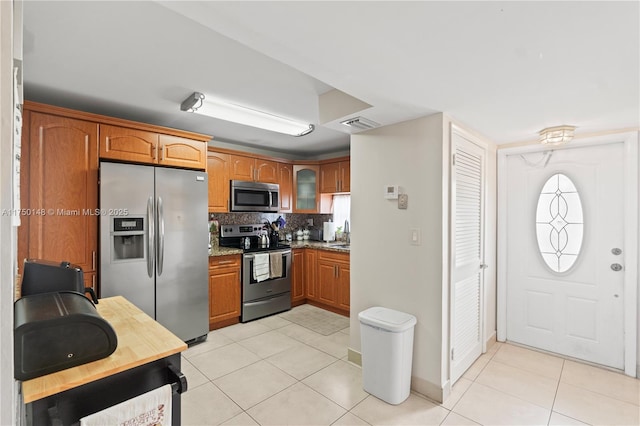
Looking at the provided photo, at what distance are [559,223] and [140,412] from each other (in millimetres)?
3553

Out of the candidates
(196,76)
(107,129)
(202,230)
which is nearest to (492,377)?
(202,230)

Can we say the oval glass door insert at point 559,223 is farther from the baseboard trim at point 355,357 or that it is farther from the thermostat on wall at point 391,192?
the baseboard trim at point 355,357

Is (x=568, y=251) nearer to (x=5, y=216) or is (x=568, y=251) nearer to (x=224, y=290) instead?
(x=224, y=290)

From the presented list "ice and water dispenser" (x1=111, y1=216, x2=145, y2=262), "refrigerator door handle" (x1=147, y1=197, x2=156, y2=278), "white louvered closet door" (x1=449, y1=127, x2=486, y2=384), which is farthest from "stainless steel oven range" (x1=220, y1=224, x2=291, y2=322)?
"white louvered closet door" (x1=449, y1=127, x2=486, y2=384)

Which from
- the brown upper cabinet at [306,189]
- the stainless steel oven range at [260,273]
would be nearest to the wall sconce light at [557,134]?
the brown upper cabinet at [306,189]

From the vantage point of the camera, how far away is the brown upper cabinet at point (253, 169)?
4.11 metres

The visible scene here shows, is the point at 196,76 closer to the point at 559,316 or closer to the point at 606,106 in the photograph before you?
the point at 606,106

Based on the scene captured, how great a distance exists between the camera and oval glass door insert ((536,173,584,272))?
9.44 ft

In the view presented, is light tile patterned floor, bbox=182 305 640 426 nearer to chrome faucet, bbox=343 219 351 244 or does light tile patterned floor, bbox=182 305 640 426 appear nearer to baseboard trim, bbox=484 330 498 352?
baseboard trim, bbox=484 330 498 352

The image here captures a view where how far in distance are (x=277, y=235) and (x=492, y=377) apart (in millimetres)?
3251

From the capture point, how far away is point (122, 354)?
117 centimetres

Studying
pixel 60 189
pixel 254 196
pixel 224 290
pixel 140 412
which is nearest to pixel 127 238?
pixel 60 189

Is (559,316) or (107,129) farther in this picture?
(559,316)

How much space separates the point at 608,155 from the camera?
2711mm
